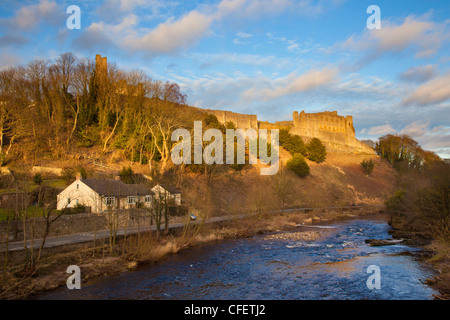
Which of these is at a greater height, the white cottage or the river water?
the white cottage

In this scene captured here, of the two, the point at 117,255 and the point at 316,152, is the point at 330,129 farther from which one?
the point at 117,255

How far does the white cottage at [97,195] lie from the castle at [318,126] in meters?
26.8

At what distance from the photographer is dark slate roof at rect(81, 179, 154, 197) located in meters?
23.9

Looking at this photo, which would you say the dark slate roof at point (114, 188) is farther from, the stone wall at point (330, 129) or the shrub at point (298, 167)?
the stone wall at point (330, 129)

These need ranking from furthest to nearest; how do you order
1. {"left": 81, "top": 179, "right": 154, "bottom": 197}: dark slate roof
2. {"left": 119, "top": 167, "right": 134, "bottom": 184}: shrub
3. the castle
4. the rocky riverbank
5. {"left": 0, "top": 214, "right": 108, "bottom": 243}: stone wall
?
the castle, {"left": 119, "top": 167, "right": 134, "bottom": 184}: shrub, {"left": 81, "top": 179, "right": 154, "bottom": 197}: dark slate roof, {"left": 0, "top": 214, "right": 108, "bottom": 243}: stone wall, the rocky riverbank

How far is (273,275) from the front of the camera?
14.4m

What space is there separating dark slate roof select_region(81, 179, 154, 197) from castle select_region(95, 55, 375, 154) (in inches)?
1013

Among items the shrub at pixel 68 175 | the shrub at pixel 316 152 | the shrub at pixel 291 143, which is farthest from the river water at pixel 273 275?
the shrub at pixel 316 152

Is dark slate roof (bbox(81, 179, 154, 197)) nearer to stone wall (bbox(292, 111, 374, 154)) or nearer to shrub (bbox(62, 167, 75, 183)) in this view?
shrub (bbox(62, 167, 75, 183))

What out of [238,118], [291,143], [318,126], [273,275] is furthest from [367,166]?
[273,275]

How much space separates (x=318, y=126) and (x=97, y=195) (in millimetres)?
52267

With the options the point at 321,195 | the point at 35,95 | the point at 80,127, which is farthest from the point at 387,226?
the point at 35,95

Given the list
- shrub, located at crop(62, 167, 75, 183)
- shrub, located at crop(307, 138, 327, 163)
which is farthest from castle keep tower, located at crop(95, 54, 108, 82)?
shrub, located at crop(307, 138, 327, 163)
